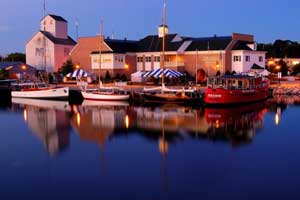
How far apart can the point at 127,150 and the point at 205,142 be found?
14.6 feet

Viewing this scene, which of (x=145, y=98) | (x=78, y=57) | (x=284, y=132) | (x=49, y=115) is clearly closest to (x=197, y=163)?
(x=284, y=132)

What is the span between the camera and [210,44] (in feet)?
171

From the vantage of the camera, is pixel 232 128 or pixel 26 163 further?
pixel 232 128

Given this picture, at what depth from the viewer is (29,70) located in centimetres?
6644

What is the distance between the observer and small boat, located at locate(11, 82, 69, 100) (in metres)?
46.2

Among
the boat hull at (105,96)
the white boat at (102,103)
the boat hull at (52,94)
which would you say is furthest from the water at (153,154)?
the boat hull at (52,94)

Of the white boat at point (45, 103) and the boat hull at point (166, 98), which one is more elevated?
the boat hull at point (166, 98)

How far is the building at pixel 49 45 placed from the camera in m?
65.6

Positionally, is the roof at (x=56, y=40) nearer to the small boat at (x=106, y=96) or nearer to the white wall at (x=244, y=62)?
the small boat at (x=106, y=96)

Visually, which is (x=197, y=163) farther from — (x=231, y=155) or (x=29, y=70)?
(x=29, y=70)

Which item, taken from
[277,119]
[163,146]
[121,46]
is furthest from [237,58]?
[163,146]

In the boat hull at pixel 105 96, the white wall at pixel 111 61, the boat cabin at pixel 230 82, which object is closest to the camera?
the boat cabin at pixel 230 82

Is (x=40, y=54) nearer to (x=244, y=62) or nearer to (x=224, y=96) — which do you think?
(x=244, y=62)

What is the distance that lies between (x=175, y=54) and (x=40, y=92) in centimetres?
1756
